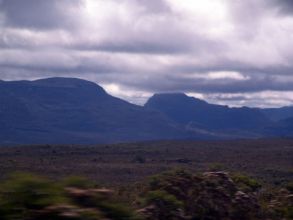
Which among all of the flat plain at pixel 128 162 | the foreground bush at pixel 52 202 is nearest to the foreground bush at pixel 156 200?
the foreground bush at pixel 52 202

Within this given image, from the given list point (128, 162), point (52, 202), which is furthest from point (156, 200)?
point (128, 162)

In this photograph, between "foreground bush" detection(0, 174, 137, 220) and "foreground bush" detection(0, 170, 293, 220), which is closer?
"foreground bush" detection(0, 174, 137, 220)

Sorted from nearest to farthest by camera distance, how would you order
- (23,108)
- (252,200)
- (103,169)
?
(252,200) < (103,169) < (23,108)

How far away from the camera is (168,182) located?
11453 mm

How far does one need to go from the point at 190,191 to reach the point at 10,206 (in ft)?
12.7

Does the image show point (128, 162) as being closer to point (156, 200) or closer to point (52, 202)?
point (156, 200)

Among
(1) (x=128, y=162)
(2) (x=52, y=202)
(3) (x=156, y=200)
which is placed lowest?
(1) (x=128, y=162)

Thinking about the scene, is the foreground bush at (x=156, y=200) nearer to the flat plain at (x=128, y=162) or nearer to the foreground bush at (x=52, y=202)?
the foreground bush at (x=52, y=202)

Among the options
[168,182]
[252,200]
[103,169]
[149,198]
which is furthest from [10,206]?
[103,169]

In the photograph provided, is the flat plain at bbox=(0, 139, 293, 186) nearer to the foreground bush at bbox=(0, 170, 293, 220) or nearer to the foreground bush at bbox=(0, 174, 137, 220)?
the foreground bush at bbox=(0, 170, 293, 220)

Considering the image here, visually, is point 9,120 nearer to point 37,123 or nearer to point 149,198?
point 37,123

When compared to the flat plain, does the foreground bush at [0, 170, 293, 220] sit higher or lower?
higher

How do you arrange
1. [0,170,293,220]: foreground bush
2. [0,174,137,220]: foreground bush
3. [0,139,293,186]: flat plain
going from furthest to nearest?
[0,139,293,186]: flat plain → [0,170,293,220]: foreground bush → [0,174,137,220]: foreground bush

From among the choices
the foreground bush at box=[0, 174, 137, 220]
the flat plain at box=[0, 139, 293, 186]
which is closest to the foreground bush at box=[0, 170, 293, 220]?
the foreground bush at box=[0, 174, 137, 220]
